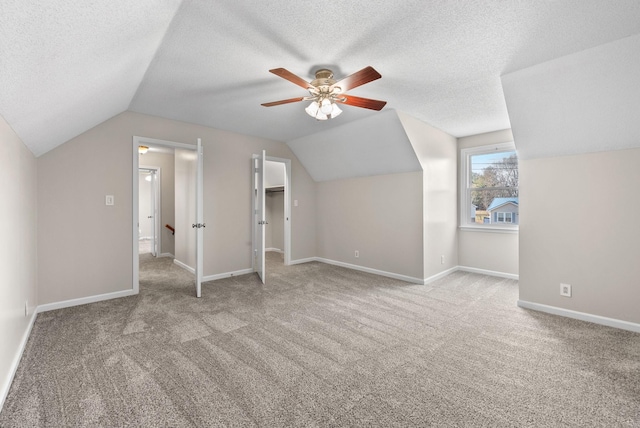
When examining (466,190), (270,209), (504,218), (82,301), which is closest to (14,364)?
(82,301)

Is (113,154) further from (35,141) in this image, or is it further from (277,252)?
(277,252)

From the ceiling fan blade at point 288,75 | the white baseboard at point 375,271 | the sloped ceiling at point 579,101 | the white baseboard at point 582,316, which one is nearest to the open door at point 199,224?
the ceiling fan blade at point 288,75

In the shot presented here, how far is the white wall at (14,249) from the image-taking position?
1.79m

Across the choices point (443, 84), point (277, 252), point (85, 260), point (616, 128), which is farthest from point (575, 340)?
point (277, 252)

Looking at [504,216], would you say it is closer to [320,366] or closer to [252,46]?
[320,366]

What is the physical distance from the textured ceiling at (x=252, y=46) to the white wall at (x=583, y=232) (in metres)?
1.09

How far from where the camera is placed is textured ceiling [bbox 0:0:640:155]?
4.62 feet

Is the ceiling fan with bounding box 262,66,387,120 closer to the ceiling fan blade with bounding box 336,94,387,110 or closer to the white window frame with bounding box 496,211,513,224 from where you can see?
the ceiling fan blade with bounding box 336,94,387,110

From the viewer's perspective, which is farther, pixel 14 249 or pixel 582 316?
pixel 582 316

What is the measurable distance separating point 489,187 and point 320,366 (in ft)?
14.1

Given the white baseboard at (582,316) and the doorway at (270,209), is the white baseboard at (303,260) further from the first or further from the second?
the white baseboard at (582,316)

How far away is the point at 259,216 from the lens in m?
4.51

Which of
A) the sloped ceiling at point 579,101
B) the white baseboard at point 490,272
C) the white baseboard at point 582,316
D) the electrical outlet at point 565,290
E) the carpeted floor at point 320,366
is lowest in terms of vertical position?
the carpeted floor at point 320,366

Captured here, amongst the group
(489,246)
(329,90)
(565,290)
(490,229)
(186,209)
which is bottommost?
(565,290)
